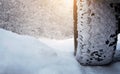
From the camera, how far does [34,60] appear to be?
136cm

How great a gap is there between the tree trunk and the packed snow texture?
0.70 metres

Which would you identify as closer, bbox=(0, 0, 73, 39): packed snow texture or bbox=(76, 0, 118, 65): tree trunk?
bbox=(76, 0, 118, 65): tree trunk

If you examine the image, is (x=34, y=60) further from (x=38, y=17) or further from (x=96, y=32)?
(x=38, y=17)

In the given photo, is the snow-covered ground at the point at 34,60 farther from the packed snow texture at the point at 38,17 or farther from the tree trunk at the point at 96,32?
the packed snow texture at the point at 38,17

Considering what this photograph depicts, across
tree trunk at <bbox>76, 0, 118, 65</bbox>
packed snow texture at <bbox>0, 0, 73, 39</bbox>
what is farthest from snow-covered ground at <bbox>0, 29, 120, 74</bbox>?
packed snow texture at <bbox>0, 0, 73, 39</bbox>

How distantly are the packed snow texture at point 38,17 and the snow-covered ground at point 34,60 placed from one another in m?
0.65

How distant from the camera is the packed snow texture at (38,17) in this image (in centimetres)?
220

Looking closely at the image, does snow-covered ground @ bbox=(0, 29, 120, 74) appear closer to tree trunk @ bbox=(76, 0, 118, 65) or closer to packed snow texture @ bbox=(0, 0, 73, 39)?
tree trunk @ bbox=(76, 0, 118, 65)

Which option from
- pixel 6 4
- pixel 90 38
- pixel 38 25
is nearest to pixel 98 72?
pixel 90 38

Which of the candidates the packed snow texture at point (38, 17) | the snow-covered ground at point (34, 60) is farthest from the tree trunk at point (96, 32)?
the packed snow texture at point (38, 17)

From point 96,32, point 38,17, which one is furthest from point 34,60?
point 38,17

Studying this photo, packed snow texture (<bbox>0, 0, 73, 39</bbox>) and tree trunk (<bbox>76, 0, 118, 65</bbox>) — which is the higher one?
tree trunk (<bbox>76, 0, 118, 65</bbox>)

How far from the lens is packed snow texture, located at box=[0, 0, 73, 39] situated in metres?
2.20

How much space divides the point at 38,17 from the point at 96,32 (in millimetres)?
1112
